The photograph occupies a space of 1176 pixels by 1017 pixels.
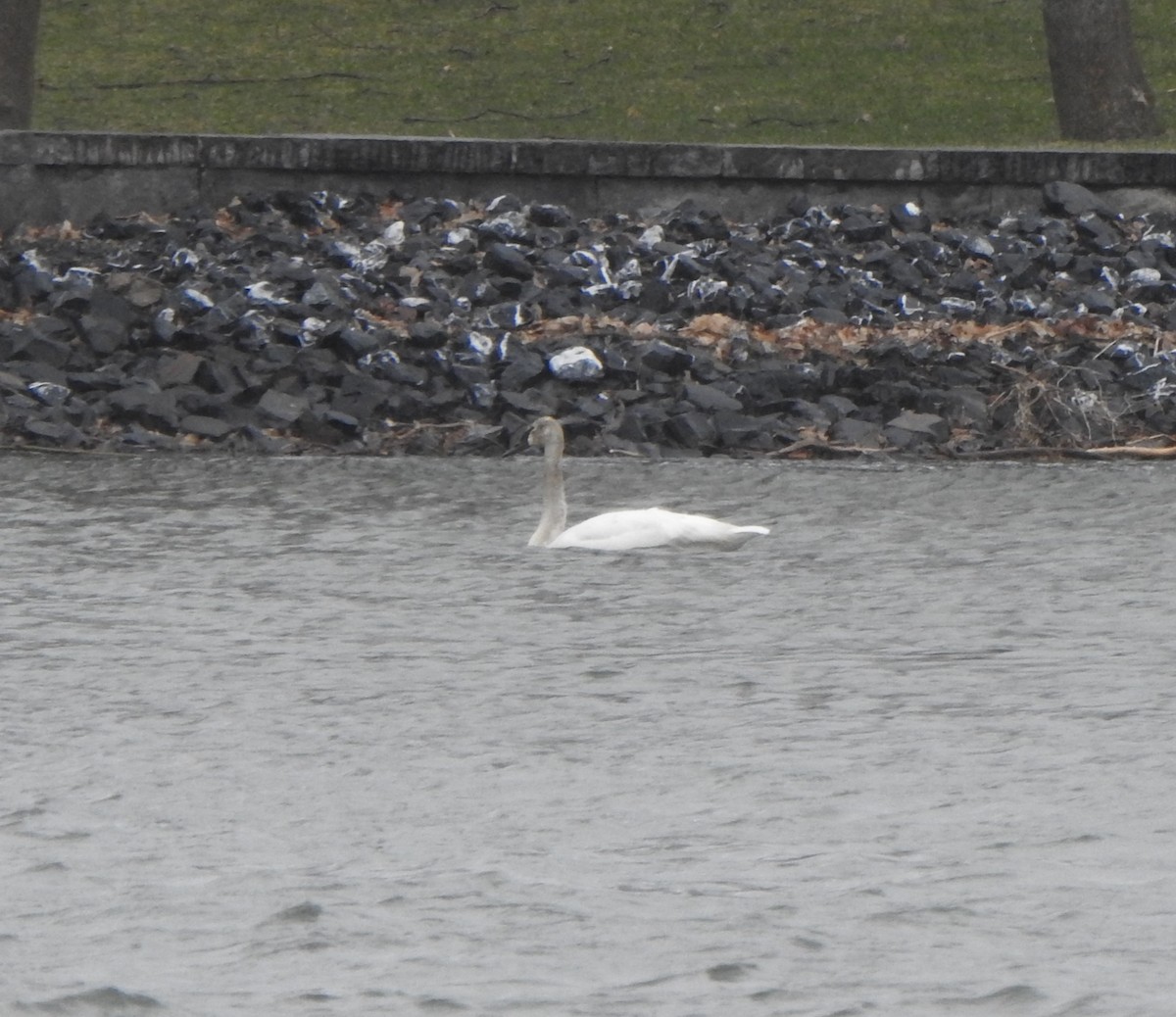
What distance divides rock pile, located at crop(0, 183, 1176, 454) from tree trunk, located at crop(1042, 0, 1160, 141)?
11.8ft

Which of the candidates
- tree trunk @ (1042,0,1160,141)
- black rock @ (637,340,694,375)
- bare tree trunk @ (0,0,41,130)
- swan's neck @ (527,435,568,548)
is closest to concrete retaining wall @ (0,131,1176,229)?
black rock @ (637,340,694,375)

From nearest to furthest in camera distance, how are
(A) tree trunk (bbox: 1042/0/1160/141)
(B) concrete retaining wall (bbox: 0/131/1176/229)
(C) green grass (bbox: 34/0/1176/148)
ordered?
(B) concrete retaining wall (bbox: 0/131/1176/229)
(A) tree trunk (bbox: 1042/0/1160/141)
(C) green grass (bbox: 34/0/1176/148)

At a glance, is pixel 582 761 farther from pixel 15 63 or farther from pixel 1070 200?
pixel 15 63

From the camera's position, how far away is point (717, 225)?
16.8 meters

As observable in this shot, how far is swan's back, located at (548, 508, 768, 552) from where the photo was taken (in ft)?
35.3

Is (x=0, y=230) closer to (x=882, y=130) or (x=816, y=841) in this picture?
(x=882, y=130)

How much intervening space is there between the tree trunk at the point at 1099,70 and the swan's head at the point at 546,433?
10300 mm

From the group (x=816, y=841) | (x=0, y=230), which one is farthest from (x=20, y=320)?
(x=816, y=841)

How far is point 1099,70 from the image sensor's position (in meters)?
20.8

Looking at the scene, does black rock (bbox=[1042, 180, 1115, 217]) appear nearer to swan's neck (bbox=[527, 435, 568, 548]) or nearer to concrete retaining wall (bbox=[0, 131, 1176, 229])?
concrete retaining wall (bbox=[0, 131, 1176, 229])

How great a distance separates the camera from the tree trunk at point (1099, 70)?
20.8m

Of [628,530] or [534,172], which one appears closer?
[628,530]

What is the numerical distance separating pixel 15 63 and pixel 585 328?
260 inches

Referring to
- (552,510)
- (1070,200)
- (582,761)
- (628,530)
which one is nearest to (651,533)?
(628,530)
